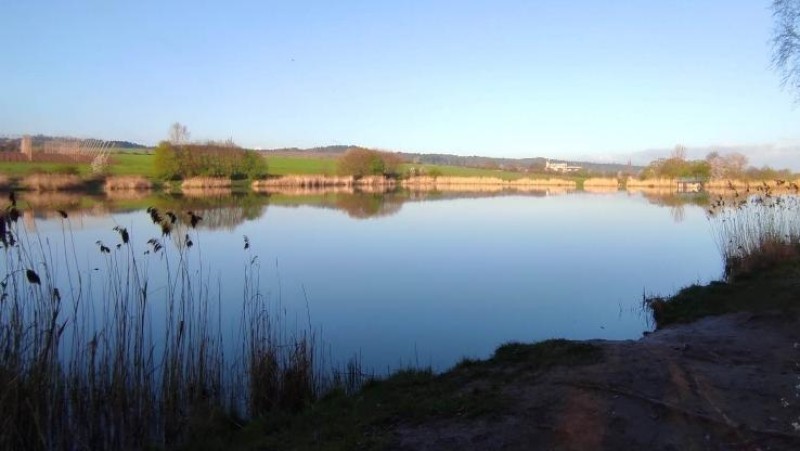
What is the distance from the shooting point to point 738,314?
7.63 metres

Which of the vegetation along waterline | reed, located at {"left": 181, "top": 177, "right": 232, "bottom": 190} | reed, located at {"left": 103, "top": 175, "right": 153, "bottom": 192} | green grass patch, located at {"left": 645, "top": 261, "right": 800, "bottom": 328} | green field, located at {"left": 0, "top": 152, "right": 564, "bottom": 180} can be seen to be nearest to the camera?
the vegetation along waterline

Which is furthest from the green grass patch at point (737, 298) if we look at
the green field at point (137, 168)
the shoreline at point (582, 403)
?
the green field at point (137, 168)

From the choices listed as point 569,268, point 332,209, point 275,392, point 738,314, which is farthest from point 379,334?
point 332,209

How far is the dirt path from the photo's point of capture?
3.74m

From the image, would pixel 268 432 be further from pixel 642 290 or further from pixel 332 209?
pixel 332 209

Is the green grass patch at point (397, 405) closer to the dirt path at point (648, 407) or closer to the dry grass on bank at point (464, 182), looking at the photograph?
the dirt path at point (648, 407)

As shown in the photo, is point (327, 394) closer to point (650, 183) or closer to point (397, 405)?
point (397, 405)

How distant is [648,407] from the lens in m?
4.23

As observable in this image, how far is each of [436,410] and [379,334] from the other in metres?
3.98

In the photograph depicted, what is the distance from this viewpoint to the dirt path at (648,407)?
374cm

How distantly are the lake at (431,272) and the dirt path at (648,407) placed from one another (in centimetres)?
222

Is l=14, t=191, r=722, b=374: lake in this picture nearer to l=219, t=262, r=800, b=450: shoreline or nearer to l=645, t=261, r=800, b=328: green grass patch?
l=645, t=261, r=800, b=328: green grass patch

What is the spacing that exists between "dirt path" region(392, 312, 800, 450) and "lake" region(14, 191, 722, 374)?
7.29ft

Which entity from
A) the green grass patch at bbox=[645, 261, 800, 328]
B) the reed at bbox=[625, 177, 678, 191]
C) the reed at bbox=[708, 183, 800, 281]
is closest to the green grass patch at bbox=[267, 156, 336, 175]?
the reed at bbox=[625, 177, 678, 191]
